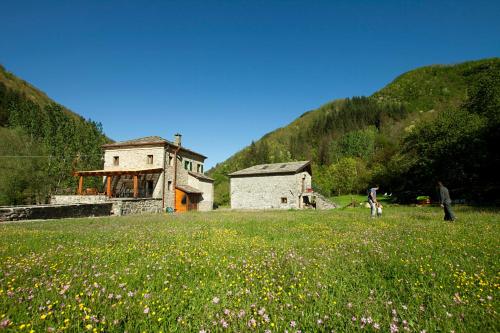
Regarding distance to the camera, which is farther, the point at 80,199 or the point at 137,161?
the point at 137,161

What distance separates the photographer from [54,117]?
68.0 metres

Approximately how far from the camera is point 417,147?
129 ft

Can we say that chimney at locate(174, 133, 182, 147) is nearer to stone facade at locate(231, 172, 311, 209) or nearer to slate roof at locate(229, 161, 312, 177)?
slate roof at locate(229, 161, 312, 177)

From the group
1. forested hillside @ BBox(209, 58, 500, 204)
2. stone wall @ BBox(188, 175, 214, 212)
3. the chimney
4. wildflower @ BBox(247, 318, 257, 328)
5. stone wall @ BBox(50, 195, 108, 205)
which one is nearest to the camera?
wildflower @ BBox(247, 318, 257, 328)

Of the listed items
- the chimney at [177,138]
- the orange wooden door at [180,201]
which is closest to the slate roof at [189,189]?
the orange wooden door at [180,201]

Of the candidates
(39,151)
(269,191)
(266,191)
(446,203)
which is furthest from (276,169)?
(39,151)

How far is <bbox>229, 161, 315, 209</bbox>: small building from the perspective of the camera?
118 feet

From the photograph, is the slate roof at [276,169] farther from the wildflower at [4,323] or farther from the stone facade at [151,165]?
the wildflower at [4,323]

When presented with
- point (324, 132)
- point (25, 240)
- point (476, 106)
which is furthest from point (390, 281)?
point (324, 132)

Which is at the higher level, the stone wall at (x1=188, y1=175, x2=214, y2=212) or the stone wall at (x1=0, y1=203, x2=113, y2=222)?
the stone wall at (x1=188, y1=175, x2=214, y2=212)

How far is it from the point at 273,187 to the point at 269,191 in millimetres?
844

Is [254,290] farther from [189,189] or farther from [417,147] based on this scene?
[417,147]

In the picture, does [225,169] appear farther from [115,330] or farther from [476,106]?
[115,330]

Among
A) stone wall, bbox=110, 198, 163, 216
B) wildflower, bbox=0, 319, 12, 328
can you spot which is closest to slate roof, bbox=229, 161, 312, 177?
stone wall, bbox=110, 198, 163, 216
